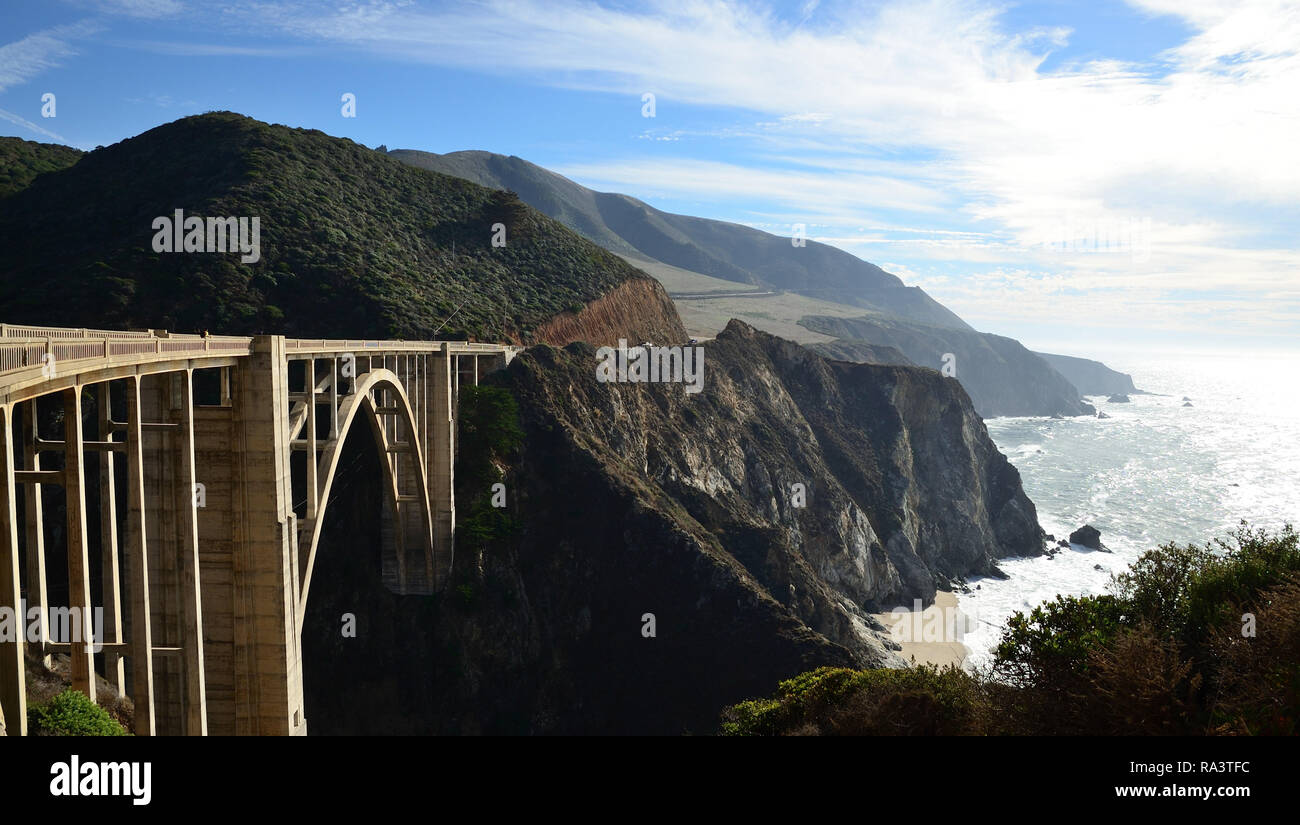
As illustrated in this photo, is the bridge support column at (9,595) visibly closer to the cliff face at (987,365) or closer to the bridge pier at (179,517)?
the bridge pier at (179,517)

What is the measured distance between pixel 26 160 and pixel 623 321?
4958cm

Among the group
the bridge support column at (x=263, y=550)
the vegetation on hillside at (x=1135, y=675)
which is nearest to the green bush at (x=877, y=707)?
the vegetation on hillside at (x=1135, y=675)

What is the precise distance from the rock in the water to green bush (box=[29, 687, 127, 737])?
267ft

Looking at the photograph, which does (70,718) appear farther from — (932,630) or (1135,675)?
(932,630)

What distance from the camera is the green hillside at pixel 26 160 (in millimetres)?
55584

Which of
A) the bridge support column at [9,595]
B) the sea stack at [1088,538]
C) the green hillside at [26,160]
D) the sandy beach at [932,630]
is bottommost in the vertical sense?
the sandy beach at [932,630]

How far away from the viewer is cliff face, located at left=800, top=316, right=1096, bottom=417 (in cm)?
17312

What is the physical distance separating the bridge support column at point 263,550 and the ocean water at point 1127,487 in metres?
41.2

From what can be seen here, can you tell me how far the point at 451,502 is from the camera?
36.6 meters

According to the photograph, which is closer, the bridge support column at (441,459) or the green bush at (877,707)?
the green bush at (877,707)

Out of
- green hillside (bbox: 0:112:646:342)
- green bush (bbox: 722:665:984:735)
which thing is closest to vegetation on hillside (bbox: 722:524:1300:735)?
green bush (bbox: 722:665:984:735)

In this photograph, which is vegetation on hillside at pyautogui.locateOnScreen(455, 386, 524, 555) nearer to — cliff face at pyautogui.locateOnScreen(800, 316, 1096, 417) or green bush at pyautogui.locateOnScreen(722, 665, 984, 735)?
green bush at pyautogui.locateOnScreen(722, 665, 984, 735)
